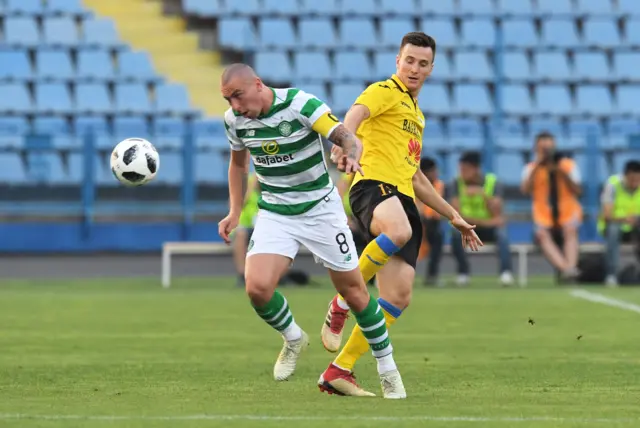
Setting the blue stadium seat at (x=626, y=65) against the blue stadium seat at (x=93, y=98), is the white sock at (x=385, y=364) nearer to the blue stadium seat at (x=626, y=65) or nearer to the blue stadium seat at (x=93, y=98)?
the blue stadium seat at (x=93, y=98)

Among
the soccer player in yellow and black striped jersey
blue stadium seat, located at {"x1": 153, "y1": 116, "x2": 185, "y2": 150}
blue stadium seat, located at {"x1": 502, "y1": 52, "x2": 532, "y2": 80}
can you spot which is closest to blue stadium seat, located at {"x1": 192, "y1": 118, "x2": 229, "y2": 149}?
→ blue stadium seat, located at {"x1": 153, "y1": 116, "x2": 185, "y2": 150}

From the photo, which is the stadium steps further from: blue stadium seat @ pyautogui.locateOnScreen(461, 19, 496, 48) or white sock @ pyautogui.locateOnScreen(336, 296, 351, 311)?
white sock @ pyautogui.locateOnScreen(336, 296, 351, 311)

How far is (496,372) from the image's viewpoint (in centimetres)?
803

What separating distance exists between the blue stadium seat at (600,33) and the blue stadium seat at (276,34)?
19.4ft

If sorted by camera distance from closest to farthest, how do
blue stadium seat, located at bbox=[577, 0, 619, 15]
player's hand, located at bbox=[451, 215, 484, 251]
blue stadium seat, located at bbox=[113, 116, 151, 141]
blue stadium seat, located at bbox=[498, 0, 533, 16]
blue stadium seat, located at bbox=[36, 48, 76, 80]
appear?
player's hand, located at bbox=[451, 215, 484, 251]
blue stadium seat, located at bbox=[113, 116, 151, 141]
blue stadium seat, located at bbox=[36, 48, 76, 80]
blue stadium seat, located at bbox=[498, 0, 533, 16]
blue stadium seat, located at bbox=[577, 0, 619, 15]

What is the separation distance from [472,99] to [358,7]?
113 inches

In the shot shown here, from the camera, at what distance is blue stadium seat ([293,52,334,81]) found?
82.1 ft

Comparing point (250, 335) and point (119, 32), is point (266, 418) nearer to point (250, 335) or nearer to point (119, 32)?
point (250, 335)

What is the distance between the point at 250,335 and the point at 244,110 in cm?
430

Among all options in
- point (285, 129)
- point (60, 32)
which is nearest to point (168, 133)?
point (60, 32)

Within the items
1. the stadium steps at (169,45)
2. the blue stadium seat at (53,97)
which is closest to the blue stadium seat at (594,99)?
the stadium steps at (169,45)

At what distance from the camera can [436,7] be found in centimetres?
2645

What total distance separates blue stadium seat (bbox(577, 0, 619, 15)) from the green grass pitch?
13.3 metres

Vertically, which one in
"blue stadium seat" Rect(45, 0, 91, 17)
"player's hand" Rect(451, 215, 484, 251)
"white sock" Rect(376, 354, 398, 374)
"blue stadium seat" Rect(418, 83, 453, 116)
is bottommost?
"blue stadium seat" Rect(418, 83, 453, 116)
